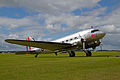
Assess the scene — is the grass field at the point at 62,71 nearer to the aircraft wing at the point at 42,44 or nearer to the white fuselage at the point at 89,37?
the aircraft wing at the point at 42,44

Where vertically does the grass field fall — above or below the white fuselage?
below

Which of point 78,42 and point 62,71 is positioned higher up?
point 78,42

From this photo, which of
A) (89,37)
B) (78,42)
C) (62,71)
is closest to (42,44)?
(78,42)

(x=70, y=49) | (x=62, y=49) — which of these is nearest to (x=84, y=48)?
(x=70, y=49)

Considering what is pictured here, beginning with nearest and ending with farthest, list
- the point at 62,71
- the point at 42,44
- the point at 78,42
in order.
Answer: the point at 62,71
the point at 78,42
the point at 42,44

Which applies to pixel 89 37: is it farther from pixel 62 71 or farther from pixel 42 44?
pixel 62 71

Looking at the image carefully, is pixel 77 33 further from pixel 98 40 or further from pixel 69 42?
pixel 98 40

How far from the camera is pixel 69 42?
27188mm

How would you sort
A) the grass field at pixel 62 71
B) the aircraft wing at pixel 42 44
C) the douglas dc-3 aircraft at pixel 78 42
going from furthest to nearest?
the douglas dc-3 aircraft at pixel 78 42 → the aircraft wing at pixel 42 44 → the grass field at pixel 62 71

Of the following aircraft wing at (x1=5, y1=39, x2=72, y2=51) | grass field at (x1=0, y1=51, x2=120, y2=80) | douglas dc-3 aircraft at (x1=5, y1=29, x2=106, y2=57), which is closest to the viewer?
grass field at (x1=0, y1=51, x2=120, y2=80)

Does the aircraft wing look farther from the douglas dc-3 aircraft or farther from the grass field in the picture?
the grass field

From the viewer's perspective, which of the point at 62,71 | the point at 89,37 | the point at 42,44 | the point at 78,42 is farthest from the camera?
the point at 42,44

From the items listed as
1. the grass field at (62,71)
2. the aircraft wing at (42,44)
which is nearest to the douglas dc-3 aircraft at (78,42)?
the aircraft wing at (42,44)

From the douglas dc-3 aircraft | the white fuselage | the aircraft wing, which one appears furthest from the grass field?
the white fuselage
